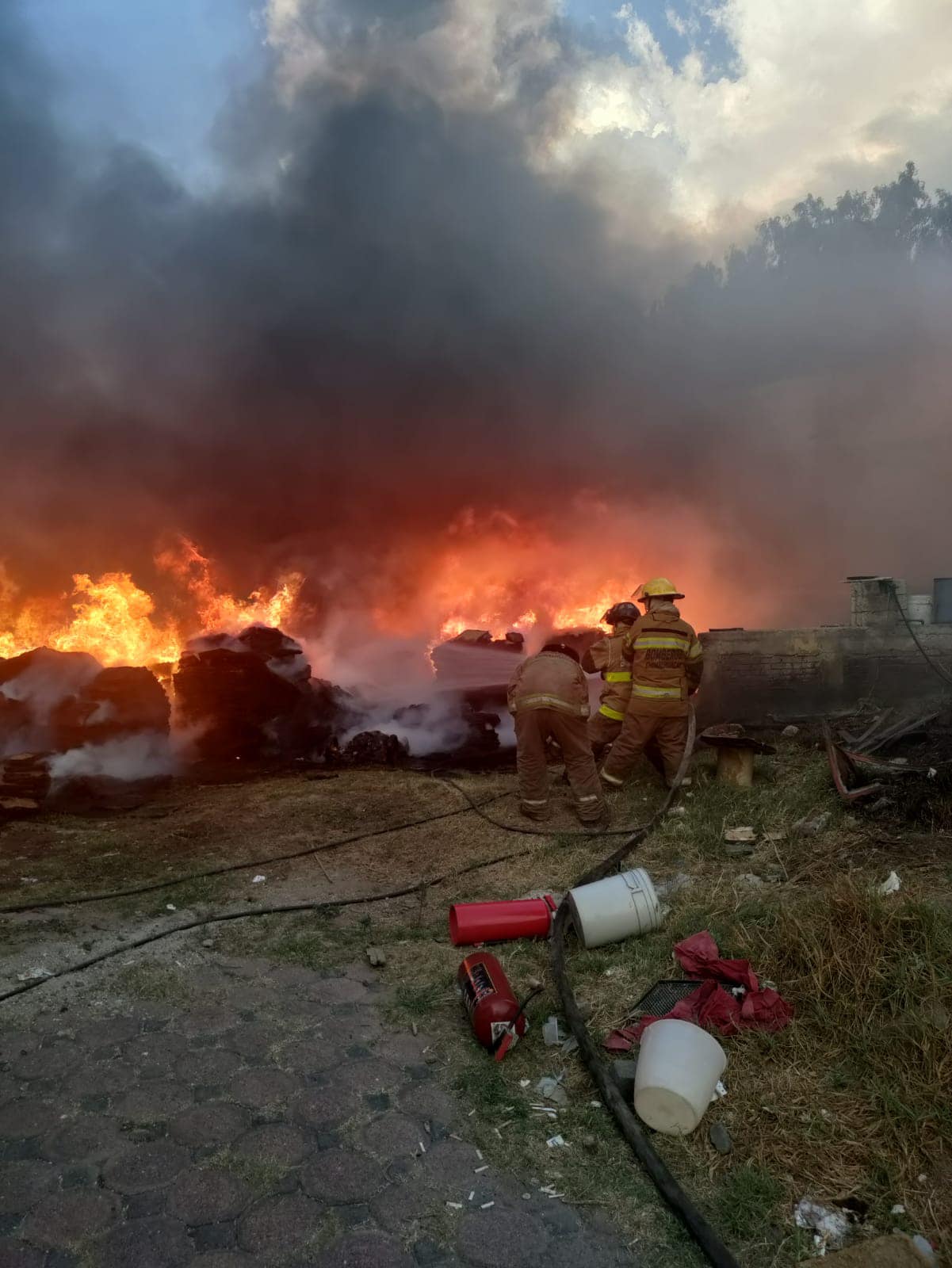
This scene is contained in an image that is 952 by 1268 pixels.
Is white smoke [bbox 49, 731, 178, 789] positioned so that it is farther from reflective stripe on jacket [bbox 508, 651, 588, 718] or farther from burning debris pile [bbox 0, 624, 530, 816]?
reflective stripe on jacket [bbox 508, 651, 588, 718]

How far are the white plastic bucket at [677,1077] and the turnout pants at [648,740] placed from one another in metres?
4.41

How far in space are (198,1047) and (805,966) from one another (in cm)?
268

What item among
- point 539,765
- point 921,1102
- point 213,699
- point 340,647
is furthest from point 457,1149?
point 340,647

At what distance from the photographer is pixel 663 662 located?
7398 millimetres

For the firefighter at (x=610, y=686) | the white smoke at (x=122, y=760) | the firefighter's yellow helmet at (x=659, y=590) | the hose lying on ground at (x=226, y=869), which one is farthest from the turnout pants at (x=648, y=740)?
the white smoke at (x=122, y=760)

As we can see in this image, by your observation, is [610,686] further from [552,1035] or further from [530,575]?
[530,575]

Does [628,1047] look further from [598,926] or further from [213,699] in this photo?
[213,699]

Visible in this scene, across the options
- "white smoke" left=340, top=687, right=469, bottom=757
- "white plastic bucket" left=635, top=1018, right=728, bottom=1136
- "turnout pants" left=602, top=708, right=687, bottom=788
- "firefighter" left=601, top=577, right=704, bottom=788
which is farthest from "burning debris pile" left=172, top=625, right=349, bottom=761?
"white plastic bucket" left=635, top=1018, right=728, bottom=1136

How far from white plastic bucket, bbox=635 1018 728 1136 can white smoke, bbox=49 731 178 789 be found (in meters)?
8.16

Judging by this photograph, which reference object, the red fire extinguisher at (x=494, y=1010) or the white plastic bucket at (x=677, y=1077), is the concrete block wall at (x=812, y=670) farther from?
Result: the white plastic bucket at (x=677, y=1077)

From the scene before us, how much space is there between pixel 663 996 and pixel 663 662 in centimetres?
404

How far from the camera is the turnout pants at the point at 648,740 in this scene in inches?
292

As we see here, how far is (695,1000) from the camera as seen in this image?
11.7 ft

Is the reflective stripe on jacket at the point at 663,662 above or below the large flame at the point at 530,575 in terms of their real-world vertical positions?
below
